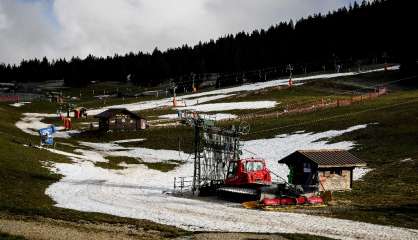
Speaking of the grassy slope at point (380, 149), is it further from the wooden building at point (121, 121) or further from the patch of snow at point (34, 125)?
the patch of snow at point (34, 125)

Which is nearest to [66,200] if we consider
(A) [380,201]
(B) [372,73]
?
(A) [380,201]

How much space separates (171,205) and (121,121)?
6528 centimetres

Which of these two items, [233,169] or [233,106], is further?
[233,106]

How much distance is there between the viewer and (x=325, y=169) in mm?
48375

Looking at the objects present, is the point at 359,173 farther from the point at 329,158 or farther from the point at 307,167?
the point at 307,167

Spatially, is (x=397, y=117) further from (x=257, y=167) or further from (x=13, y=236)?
(x=13, y=236)

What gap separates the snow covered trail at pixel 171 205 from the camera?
31.4 meters

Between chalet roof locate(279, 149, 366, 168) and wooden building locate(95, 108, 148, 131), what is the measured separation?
5744cm

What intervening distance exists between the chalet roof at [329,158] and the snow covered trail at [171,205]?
9785 mm

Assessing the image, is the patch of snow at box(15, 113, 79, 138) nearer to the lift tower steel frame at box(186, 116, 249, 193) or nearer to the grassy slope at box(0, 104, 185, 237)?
the grassy slope at box(0, 104, 185, 237)

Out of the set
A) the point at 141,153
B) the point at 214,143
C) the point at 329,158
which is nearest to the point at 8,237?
the point at 214,143

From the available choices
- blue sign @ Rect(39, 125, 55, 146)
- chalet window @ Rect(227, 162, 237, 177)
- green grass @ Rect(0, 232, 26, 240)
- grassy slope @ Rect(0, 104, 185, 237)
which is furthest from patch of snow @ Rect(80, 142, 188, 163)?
green grass @ Rect(0, 232, 26, 240)

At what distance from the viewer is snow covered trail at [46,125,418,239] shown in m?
31.4

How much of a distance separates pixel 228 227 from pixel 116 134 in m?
70.4
